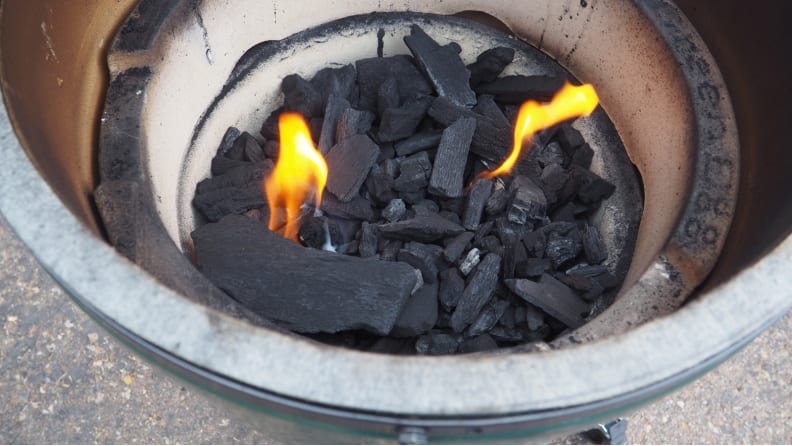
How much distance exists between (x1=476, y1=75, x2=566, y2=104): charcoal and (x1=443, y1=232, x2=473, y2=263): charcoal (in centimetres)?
59

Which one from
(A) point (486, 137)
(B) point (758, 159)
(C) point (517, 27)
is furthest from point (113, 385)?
(B) point (758, 159)

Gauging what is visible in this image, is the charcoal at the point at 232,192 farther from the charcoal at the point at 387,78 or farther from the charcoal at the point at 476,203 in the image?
the charcoal at the point at 476,203

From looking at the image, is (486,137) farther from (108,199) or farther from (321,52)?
(108,199)

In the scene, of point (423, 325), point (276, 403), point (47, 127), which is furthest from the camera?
point (423, 325)

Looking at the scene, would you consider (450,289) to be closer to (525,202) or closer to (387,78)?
(525,202)

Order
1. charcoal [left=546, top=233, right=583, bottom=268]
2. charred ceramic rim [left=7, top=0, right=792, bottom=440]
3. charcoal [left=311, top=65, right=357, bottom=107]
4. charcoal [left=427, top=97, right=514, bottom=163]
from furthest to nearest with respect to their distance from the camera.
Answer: charcoal [left=311, top=65, right=357, bottom=107] < charcoal [left=427, top=97, right=514, bottom=163] < charcoal [left=546, top=233, right=583, bottom=268] < charred ceramic rim [left=7, top=0, right=792, bottom=440]

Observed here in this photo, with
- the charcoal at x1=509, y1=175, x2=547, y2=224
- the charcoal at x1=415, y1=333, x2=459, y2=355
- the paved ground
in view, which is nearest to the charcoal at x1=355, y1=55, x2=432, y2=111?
the charcoal at x1=509, y1=175, x2=547, y2=224

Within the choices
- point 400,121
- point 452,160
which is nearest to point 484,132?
point 452,160

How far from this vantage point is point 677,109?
1.80 metres

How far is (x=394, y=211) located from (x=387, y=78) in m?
0.50

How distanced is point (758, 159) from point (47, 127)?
1638mm

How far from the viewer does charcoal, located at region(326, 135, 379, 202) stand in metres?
1.98

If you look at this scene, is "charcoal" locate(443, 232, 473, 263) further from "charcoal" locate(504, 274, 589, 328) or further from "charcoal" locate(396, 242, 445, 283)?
"charcoal" locate(504, 274, 589, 328)

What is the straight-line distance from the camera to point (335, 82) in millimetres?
2201
